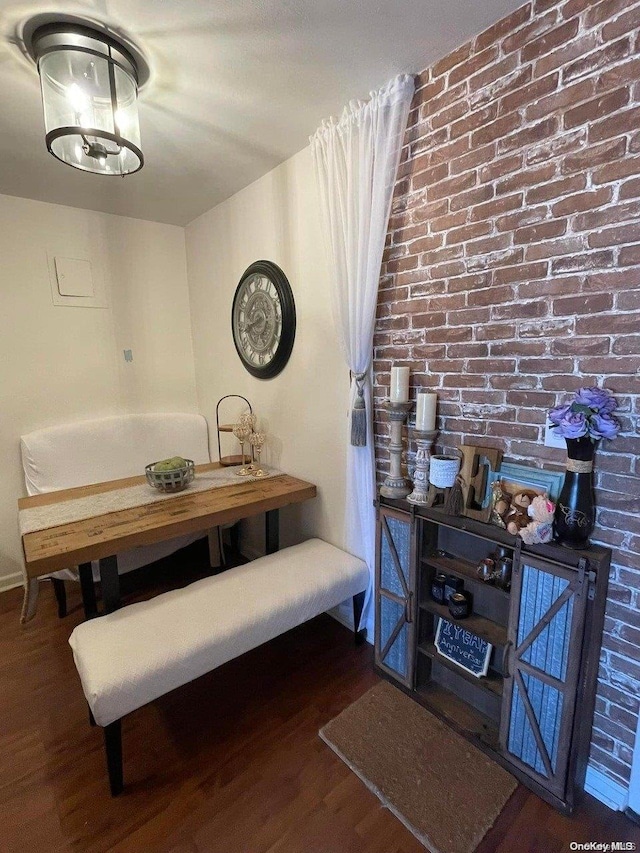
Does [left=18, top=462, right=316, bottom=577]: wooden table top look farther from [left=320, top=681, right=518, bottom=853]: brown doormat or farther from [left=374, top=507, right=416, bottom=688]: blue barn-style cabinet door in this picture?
[left=320, top=681, right=518, bottom=853]: brown doormat

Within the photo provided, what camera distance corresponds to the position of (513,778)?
1388 mm

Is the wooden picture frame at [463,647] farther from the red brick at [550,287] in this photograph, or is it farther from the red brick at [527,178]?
the red brick at [527,178]

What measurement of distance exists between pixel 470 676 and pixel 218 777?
3.31ft

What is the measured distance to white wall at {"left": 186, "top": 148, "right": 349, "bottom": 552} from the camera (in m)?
2.10

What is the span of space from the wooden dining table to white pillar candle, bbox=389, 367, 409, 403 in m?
0.85

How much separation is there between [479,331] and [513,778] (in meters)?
1.60

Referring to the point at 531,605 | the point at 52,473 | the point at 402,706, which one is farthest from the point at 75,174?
the point at 402,706

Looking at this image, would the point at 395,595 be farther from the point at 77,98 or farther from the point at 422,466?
the point at 77,98

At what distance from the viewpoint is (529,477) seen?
4.43ft

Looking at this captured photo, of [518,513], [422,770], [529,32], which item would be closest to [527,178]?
[529,32]

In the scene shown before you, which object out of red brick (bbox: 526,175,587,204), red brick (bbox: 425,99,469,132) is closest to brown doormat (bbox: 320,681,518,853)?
red brick (bbox: 526,175,587,204)

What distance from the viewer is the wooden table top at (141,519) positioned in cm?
154

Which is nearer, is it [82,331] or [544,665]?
[544,665]

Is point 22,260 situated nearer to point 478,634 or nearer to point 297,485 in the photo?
point 297,485
